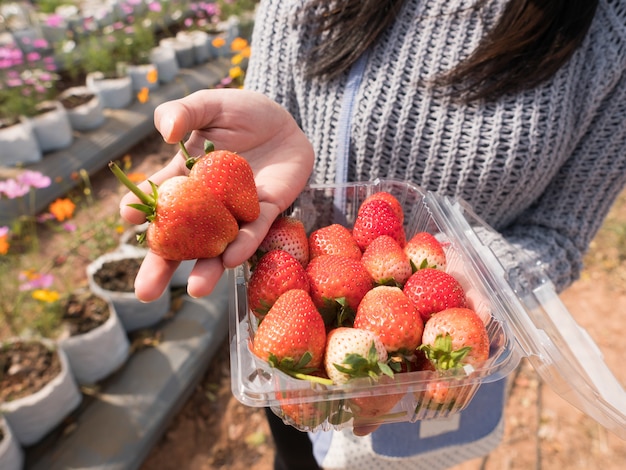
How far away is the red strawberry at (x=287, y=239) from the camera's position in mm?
816

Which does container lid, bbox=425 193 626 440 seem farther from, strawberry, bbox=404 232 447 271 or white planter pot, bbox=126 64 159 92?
white planter pot, bbox=126 64 159 92

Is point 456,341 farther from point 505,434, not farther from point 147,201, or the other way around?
point 505,434

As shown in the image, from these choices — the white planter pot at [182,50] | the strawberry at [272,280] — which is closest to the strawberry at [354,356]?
the strawberry at [272,280]

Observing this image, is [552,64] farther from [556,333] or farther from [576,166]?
[556,333]

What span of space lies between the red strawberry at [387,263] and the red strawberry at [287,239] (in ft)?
0.37

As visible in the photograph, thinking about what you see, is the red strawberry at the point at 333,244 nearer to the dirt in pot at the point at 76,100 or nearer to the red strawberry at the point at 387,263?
→ the red strawberry at the point at 387,263

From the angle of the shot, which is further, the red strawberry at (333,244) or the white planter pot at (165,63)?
the white planter pot at (165,63)

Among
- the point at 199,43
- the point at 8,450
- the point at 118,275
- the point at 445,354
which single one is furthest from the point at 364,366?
the point at 199,43

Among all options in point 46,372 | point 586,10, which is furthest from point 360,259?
point 46,372

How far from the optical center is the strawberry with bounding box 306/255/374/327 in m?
0.78

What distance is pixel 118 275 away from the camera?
1998mm

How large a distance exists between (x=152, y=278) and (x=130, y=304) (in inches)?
52.8

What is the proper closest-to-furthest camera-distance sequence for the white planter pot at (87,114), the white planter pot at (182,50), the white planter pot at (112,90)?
the white planter pot at (87,114), the white planter pot at (112,90), the white planter pot at (182,50)

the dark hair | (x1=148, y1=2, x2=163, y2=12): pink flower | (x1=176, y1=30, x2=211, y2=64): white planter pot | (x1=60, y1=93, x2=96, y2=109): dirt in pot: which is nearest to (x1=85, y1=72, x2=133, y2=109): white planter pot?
(x1=60, y1=93, x2=96, y2=109): dirt in pot
